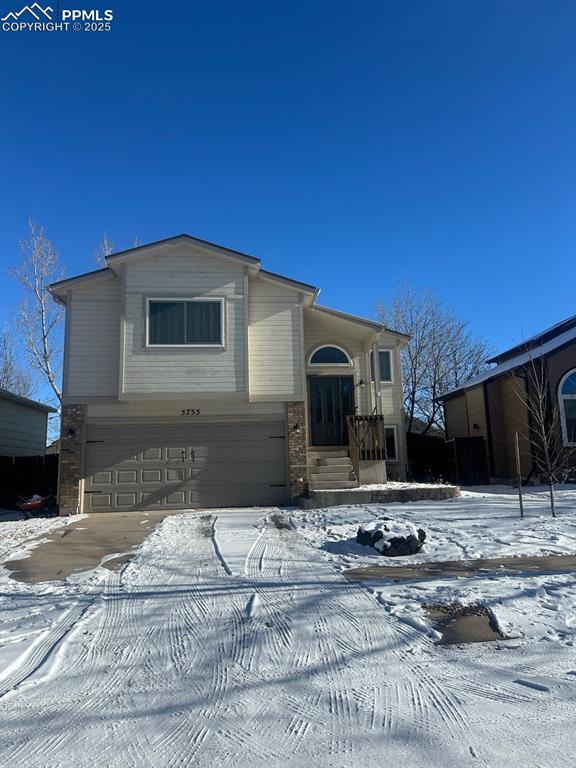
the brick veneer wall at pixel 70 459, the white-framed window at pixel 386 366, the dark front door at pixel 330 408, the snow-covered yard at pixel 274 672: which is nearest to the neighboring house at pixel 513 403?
the white-framed window at pixel 386 366

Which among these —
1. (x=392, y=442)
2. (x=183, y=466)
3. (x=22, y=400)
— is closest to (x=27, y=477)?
(x=22, y=400)

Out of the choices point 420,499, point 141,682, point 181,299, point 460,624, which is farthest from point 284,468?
point 141,682

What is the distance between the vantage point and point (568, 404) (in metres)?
15.1

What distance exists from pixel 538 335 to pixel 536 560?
13.2 m

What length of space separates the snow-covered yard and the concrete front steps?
19.7ft

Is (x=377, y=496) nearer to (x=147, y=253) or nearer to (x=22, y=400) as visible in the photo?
(x=147, y=253)

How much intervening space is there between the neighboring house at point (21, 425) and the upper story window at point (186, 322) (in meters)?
6.28

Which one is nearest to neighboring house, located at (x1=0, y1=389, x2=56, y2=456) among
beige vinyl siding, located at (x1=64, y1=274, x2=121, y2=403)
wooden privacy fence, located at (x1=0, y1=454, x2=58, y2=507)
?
wooden privacy fence, located at (x1=0, y1=454, x2=58, y2=507)

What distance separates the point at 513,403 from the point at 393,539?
11.5 m

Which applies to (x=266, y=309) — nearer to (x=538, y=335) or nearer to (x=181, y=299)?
(x=181, y=299)

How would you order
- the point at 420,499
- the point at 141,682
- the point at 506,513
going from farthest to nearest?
the point at 420,499, the point at 506,513, the point at 141,682

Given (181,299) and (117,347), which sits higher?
(181,299)

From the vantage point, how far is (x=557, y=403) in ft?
49.2

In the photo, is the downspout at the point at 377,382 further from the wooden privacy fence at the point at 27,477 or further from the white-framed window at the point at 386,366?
the wooden privacy fence at the point at 27,477
